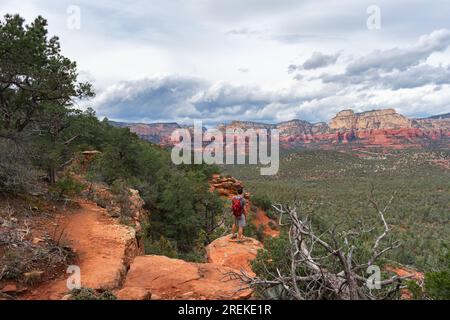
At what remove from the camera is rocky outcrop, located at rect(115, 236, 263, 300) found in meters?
6.40

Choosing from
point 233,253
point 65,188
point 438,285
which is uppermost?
point 65,188

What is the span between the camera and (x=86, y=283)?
692cm

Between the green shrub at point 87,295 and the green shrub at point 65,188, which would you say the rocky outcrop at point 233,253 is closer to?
the green shrub at point 87,295

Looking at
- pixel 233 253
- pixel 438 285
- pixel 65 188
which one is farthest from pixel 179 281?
pixel 65 188

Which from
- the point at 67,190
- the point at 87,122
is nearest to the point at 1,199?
the point at 67,190

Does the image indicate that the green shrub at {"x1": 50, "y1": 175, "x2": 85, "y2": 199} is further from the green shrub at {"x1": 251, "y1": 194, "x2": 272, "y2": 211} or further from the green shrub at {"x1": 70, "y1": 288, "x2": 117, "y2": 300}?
the green shrub at {"x1": 251, "y1": 194, "x2": 272, "y2": 211}

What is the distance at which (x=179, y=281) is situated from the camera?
7.05 m

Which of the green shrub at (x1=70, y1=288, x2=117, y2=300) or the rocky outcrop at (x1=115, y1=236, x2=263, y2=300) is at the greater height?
the green shrub at (x1=70, y1=288, x2=117, y2=300)

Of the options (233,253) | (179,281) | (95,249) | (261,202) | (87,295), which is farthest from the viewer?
(261,202)

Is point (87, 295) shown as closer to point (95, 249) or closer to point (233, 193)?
point (95, 249)

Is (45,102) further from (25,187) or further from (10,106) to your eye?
(25,187)

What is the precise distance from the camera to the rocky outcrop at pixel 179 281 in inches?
252

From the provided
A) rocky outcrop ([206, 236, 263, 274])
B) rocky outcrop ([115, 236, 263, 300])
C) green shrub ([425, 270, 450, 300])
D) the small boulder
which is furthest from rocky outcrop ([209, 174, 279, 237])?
green shrub ([425, 270, 450, 300])

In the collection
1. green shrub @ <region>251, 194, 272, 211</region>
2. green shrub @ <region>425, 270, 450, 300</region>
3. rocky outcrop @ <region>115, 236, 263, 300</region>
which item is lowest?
green shrub @ <region>251, 194, 272, 211</region>
